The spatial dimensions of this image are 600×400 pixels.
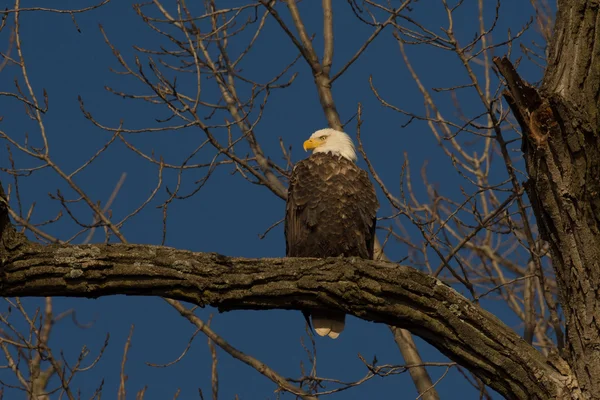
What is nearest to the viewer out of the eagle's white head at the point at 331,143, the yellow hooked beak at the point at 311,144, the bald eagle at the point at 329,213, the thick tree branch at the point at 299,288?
the thick tree branch at the point at 299,288

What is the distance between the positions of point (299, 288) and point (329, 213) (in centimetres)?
181

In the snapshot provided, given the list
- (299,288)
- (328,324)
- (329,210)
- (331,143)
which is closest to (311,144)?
(331,143)

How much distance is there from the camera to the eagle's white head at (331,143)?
5980 millimetres

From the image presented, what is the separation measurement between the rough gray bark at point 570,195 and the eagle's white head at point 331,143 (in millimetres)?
2207

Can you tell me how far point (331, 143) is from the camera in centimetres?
614

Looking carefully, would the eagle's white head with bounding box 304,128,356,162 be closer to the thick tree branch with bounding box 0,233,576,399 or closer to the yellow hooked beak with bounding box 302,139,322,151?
the yellow hooked beak with bounding box 302,139,322,151

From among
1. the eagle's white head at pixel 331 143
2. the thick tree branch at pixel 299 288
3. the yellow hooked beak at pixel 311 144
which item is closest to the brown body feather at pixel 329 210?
the eagle's white head at pixel 331 143

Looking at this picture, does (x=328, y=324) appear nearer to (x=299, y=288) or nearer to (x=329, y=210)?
(x=329, y=210)

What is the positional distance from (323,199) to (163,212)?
1104 mm

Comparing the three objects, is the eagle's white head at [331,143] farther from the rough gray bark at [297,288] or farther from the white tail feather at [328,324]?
the rough gray bark at [297,288]

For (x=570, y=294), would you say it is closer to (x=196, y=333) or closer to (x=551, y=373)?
(x=551, y=373)

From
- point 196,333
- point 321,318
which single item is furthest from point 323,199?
point 196,333

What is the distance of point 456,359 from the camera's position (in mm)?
3854

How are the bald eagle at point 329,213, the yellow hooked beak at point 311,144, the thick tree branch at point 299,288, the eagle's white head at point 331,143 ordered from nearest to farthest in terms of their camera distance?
the thick tree branch at point 299,288
the bald eagle at point 329,213
the eagle's white head at point 331,143
the yellow hooked beak at point 311,144
